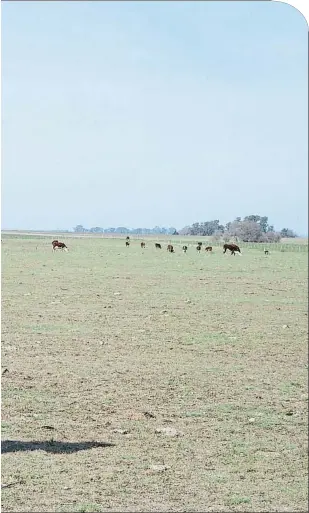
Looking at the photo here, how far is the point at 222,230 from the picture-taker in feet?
6.80

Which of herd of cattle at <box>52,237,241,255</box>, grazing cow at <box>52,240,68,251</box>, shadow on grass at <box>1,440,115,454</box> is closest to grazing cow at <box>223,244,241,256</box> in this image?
herd of cattle at <box>52,237,241,255</box>

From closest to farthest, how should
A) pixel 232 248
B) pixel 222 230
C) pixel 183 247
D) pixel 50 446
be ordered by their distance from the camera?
pixel 50 446
pixel 222 230
pixel 232 248
pixel 183 247

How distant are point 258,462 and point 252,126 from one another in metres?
0.90

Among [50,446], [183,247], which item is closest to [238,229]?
[183,247]

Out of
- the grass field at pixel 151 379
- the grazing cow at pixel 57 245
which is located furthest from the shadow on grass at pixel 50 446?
the grazing cow at pixel 57 245

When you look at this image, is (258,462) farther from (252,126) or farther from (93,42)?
(93,42)

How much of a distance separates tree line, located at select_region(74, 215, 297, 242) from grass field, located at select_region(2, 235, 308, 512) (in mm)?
77

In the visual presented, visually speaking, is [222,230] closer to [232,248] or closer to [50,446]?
[232,248]

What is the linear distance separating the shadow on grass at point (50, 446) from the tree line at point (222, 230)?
584mm

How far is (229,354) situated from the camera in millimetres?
2340

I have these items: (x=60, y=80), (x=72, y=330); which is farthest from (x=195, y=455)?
(x=60, y=80)

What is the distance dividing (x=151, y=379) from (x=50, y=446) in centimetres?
46

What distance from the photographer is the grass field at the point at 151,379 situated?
1.78m

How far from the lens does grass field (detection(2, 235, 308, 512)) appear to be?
1780 mm
